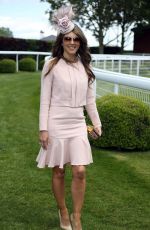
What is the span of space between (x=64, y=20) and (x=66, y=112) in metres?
0.69

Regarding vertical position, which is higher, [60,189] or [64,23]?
[64,23]

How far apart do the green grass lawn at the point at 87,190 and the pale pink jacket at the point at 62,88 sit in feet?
3.13

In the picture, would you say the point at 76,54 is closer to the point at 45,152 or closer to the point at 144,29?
the point at 45,152

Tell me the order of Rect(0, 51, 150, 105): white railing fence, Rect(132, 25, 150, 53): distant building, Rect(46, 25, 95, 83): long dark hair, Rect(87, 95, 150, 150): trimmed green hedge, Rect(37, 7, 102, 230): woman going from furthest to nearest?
Rect(132, 25, 150, 53): distant building
Rect(87, 95, 150, 150): trimmed green hedge
Rect(0, 51, 150, 105): white railing fence
Rect(46, 25, 95, 83): long dark hair
Rect(37, 7, 102, 230): woman

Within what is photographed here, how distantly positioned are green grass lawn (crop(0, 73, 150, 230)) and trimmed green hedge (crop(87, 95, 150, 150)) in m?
0.13

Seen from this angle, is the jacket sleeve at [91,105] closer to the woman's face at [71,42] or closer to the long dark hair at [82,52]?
the long dark hair at [82,52]

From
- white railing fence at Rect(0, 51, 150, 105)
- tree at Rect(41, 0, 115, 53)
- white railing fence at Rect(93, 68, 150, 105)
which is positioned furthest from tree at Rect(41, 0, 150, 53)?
white railing fence at Rect(93, 68, 150, 105)

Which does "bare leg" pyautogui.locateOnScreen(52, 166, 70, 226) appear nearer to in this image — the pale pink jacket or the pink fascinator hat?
the pale pink jacket

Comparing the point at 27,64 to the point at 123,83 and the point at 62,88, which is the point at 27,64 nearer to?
the point at 123,83

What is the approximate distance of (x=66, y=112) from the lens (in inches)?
169

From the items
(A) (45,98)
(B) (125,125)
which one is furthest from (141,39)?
(A) (45,98)

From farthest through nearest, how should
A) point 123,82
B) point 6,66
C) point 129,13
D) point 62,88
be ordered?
point 129,13 → point 6,66 → point 123,82 → point 62,88

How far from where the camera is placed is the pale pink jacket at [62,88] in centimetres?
427

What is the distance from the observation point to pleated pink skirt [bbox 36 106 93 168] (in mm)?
4270
